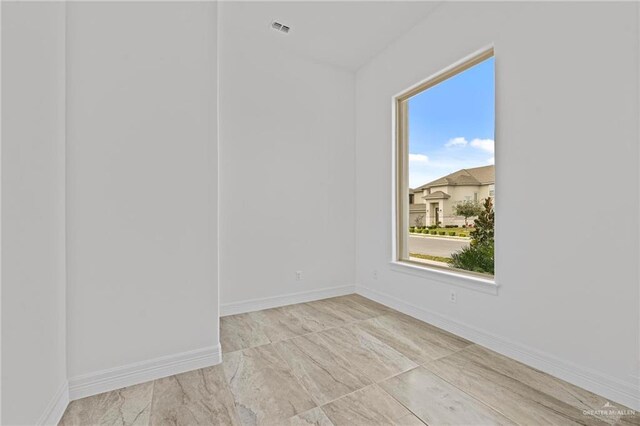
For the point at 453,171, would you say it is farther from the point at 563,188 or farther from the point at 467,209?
the point at 563,188

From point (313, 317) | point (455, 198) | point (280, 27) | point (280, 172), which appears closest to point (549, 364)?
point (455, 198)

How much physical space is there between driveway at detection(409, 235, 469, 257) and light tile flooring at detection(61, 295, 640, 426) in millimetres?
807

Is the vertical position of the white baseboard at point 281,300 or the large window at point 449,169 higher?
the large window at point 449,169

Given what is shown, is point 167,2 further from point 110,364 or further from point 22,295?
point 110,364

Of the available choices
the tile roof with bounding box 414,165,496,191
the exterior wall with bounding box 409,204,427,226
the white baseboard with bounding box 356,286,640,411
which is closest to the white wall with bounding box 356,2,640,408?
the white baseboard with bounding box 356,286,640,411

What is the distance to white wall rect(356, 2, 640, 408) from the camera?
1.60 meters

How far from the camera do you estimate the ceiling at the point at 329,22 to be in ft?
9.01

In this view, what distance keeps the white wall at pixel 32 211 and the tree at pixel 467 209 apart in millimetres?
3063

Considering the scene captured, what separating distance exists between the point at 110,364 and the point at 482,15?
374 cm

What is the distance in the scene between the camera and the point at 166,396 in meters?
1.67

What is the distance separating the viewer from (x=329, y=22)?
9.73ft

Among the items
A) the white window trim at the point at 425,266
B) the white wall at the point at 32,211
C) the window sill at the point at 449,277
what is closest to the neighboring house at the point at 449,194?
the white window trim at the point at 425,266

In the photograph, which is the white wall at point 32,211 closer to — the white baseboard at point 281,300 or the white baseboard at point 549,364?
the white baseboard at point 281,300

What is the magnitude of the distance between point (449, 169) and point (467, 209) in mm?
468
